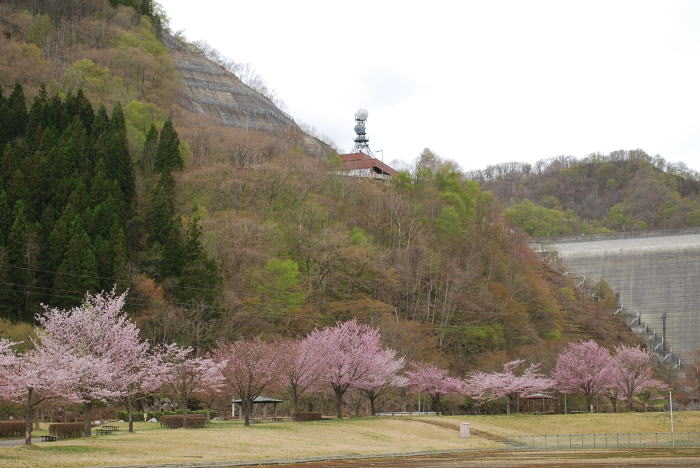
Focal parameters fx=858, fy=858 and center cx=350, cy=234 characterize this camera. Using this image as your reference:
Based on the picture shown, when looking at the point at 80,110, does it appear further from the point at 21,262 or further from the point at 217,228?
the point at 21,262

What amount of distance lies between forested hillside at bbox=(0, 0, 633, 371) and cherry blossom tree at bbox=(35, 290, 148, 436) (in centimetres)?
1727

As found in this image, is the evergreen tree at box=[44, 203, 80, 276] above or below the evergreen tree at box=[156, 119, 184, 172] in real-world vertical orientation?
below

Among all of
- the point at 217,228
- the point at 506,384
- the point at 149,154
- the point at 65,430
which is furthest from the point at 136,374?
the point at 149,154

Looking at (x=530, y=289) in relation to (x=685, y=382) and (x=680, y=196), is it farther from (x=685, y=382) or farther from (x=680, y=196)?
(x=680, y=196)

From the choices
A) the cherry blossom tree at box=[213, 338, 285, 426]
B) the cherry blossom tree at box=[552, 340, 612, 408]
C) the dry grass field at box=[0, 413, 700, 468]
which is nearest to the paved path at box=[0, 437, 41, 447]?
the dry grass field at box=[0, 413, 700, 468]

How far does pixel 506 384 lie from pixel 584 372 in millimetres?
9590

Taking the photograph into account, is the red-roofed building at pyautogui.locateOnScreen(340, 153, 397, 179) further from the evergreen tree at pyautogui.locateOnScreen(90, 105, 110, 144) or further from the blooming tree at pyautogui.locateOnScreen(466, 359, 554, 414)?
the blooming tree at pyautogui.locateOnScreen(466, 359, 554, 414)

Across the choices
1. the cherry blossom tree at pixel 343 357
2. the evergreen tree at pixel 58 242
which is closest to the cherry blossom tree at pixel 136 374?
the cherry blossom tree at pixel 343 357

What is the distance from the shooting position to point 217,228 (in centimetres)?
8538

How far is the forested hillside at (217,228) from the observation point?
71625 millimetres

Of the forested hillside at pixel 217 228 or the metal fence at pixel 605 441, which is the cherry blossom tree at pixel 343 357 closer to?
the forested hillside at pixel 217 228

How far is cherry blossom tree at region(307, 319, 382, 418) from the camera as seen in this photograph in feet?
216

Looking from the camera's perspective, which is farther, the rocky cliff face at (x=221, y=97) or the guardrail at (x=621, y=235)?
the rocky cliff face at (x=221, y=97)

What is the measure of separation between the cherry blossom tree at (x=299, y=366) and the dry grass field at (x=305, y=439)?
3.49 meters
